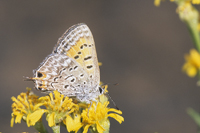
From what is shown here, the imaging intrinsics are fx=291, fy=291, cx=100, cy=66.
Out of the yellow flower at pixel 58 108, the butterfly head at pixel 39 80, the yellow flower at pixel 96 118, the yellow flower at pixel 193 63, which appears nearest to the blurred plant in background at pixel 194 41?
the yellow flower at pixel 193 63

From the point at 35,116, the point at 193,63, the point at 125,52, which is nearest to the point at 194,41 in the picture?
the point at 193,63

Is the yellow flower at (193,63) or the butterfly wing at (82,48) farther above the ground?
the butterfly wing at (82,48)

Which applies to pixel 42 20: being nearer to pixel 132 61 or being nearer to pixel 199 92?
pixel 132 61

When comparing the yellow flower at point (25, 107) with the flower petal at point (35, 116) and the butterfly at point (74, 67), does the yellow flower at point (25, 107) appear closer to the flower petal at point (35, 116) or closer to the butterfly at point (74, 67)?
the flower petal at point (35, 116)

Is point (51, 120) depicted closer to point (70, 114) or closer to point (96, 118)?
point (70, 114)

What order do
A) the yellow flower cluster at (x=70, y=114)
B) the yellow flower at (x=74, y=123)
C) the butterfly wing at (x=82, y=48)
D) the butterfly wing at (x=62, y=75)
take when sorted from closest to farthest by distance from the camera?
the yellow flower at (x=74, y=123) → the yellow flower cluster at (x=70, y=114) → the butterfly wing at (x=62, y=75) → the butterfly wing at (x=82, y=48)

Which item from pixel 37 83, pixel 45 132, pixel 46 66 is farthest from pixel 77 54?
pixel 45 132

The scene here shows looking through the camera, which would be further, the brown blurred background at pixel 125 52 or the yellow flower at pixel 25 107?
the brown blurred background at pixel 125 52
